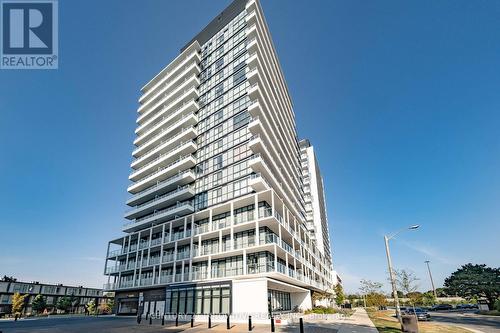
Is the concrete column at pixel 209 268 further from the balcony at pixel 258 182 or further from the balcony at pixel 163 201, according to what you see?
the balcony at pixel 163 201

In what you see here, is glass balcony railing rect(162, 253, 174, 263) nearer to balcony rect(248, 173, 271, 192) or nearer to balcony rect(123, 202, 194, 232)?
balcony rect(123, 202, 194, 232)

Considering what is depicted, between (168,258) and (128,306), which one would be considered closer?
(168,258)

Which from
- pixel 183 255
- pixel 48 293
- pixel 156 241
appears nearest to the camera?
pixel 183 255

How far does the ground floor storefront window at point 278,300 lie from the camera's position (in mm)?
33781

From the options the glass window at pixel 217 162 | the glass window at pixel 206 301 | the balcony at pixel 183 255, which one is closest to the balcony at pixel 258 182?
the glass window at pixel 217 162

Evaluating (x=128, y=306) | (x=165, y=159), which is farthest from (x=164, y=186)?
(x=128, y=306)

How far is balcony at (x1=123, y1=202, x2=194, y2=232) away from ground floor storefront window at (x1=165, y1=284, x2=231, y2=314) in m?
10.7

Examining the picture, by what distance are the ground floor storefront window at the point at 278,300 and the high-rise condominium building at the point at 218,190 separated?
195 mm

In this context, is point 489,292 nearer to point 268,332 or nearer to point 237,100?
point 268,332

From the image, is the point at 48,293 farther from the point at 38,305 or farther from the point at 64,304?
the point at 38,305

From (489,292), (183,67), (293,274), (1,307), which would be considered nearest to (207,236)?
(293,274)

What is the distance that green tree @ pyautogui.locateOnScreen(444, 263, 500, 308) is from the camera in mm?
49938

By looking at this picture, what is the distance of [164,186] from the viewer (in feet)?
153

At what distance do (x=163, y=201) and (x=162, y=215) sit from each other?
2.57 metres
